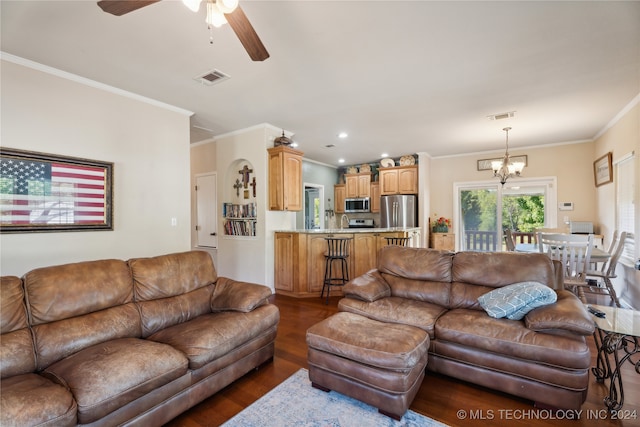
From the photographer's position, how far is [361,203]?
7559 millimetres

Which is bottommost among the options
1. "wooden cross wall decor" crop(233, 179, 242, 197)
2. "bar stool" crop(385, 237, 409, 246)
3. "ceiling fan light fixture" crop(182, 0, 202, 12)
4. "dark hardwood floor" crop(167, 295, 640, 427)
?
"dark hardwood floor" crop(167, 295, 640, 427)

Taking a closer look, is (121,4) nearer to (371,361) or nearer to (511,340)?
(371,361)

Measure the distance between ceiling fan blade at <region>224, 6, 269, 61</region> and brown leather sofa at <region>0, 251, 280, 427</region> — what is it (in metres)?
1.87

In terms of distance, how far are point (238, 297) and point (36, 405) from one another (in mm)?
1342

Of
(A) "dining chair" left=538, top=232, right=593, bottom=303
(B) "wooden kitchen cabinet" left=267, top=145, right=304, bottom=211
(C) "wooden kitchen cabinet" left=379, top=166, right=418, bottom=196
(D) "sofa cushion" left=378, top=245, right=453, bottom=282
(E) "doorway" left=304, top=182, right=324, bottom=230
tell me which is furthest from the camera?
(E) "doorway" left=304, top=182, right=324, bottom=230

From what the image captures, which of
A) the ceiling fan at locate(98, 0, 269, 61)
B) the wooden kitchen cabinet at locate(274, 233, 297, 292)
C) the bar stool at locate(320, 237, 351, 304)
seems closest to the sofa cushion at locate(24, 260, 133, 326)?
the ceiling fan at locate(98, 0, 269, 61)

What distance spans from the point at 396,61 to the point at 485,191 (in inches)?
196

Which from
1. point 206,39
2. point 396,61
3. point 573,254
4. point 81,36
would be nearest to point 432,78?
point 396,61

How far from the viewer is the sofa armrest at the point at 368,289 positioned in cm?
267

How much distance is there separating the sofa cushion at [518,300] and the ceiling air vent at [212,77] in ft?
10.6

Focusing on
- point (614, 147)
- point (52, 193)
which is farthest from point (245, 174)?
point (614, 147)

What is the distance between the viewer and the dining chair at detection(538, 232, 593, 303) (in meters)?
3.26

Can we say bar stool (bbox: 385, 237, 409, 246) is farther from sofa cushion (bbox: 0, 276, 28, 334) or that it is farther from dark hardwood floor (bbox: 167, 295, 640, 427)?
sofa cushion (bbox: 0, 276, 28, 334)

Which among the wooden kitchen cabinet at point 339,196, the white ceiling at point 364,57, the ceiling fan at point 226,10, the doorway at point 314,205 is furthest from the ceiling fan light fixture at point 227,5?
the wooden kitchen cabinet at point 339,196
